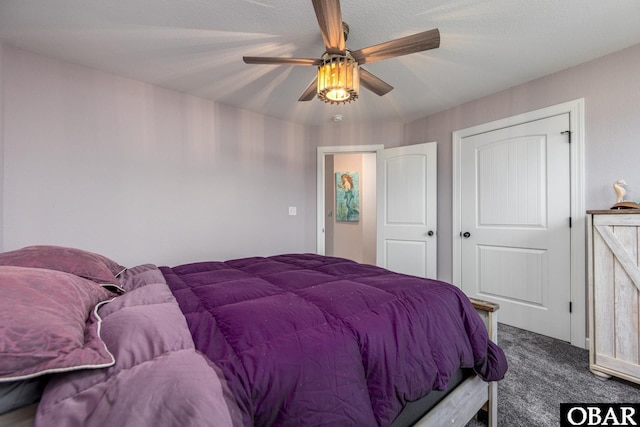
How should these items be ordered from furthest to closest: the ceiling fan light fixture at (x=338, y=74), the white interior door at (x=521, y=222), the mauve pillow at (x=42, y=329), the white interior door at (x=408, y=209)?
the white interior door at (x=408, y=209) → the white interior door at (x=521, y=222) → the ceiling fan light fixture at (x=338, y=74) → the mauve pillow at (x=42, y=329)

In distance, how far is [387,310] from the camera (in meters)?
1.06

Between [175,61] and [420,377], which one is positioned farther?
[175,61]

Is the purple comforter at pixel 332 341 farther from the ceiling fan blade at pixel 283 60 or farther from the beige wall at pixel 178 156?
the beige wall at pixel 178 156

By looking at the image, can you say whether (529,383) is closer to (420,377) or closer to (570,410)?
(570,410)

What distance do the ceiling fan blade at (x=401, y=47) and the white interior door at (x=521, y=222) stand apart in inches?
65.9

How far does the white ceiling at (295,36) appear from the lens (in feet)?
5.29

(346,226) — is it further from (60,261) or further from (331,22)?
(60,261)

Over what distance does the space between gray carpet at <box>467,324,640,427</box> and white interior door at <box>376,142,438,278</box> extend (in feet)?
4.01

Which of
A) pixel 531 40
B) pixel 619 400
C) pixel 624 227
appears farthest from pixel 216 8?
pixel 619 400

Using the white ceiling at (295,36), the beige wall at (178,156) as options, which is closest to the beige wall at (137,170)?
the beige wall at (178,156)

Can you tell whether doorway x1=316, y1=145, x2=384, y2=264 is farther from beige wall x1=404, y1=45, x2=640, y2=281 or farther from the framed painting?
beige wall x1=404, y1=45, x2=640, y2=281

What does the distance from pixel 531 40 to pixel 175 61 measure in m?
2.63

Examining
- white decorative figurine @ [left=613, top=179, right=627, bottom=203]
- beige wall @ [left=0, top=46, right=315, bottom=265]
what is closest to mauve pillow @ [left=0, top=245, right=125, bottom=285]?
beige wall @ [left=0, top=46, right=315, bottom=265]

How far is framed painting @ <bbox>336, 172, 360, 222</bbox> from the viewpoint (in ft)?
15.9
